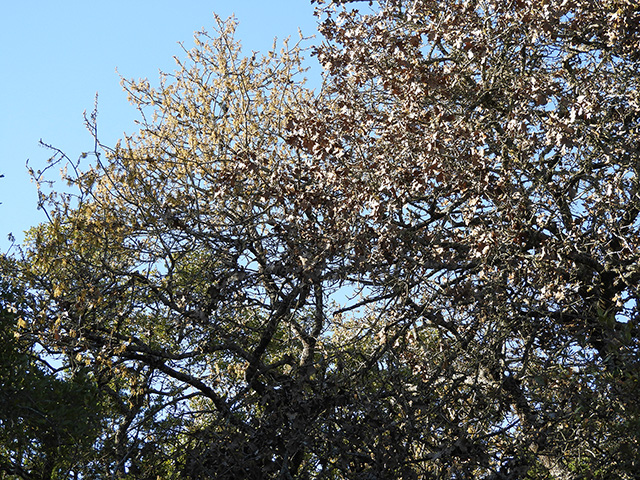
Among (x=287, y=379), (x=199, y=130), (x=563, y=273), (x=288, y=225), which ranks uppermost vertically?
(x=199, y=130)

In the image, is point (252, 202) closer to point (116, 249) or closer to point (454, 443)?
point (116, 249)

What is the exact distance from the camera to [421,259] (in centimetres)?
865

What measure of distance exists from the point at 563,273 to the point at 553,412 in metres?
1.90

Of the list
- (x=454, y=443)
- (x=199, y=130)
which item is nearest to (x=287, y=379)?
(x=454, y=443)

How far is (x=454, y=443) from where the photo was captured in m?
7.11

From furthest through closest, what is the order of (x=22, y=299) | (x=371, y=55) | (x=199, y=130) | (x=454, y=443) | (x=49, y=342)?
(x=199, y=130), (x=371, y=55), (x=49, y=342), (x=22, y=299), (x=454, y=443)

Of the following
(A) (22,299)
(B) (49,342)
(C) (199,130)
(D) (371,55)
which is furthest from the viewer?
(C) (199,130)

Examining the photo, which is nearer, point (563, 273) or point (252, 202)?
point (563, 273)

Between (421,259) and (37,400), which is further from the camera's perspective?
(421,259)

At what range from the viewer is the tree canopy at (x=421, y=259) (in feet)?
25.0

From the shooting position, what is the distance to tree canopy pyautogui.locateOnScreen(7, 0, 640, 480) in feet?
25.0

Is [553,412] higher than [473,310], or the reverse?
[473,310]

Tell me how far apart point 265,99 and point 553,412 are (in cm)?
821

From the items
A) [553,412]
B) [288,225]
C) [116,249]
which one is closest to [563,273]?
[553,412]
